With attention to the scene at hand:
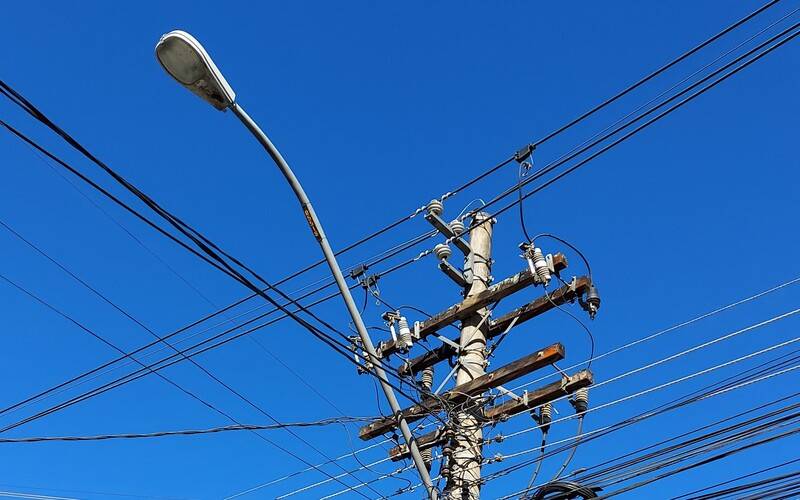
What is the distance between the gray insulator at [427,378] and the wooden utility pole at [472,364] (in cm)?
56

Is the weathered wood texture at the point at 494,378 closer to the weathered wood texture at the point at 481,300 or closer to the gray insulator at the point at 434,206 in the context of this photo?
the weathered wood texture at the point at 481,300

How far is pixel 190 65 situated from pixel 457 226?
5.37m

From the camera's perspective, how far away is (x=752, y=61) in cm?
730

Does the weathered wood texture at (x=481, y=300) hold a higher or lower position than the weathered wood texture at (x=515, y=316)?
higher

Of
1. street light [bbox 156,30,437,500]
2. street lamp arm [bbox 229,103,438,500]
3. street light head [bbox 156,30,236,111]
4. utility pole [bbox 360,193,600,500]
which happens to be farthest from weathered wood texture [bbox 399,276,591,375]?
street light head [bbox 156,30,236,111]

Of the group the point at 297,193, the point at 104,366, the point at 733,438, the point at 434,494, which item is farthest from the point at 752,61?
the point at 104,366

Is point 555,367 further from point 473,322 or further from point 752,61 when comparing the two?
point 752,61

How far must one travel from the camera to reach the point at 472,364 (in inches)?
372

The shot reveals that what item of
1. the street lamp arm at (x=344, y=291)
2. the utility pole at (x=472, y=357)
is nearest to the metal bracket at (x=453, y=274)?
the utility pole at (x=472, y=357)

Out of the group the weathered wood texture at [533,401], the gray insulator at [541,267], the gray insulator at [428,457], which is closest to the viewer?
the weathered wood texture at [533,401]

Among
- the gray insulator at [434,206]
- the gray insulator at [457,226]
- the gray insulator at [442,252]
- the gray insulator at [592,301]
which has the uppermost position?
the gray insulator at [434,206]

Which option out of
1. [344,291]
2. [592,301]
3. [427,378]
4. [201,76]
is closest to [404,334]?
[427,378]

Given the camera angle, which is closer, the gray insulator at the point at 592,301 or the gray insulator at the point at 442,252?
the gray insulator at the point at 592,301

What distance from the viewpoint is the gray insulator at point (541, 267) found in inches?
372
